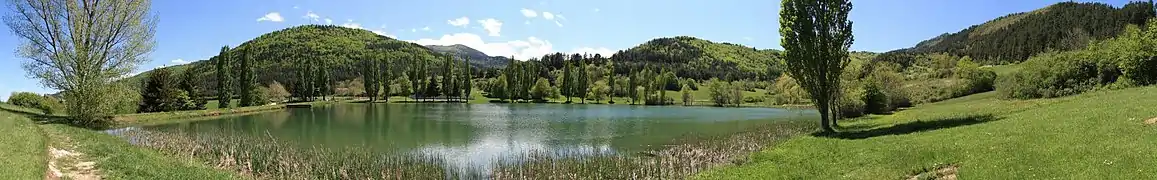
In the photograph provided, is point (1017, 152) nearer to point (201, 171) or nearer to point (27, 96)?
point (201, 171)

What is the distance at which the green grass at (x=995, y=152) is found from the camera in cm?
1072

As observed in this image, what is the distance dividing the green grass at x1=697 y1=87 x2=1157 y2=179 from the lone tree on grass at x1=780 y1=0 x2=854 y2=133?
590 cm

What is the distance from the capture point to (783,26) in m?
28.3

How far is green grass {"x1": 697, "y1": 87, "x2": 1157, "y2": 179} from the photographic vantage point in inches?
422

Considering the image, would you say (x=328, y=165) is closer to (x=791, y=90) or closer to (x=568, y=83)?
(x=791, y=90)

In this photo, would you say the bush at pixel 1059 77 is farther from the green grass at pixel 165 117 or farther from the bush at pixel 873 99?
the green grass at pixel 165 117

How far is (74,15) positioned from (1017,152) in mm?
40626

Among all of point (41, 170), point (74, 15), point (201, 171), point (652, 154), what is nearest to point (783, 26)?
point (652, 154)

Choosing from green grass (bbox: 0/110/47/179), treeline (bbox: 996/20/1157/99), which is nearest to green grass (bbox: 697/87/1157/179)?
green grass (bbox: 0/110/47/179)

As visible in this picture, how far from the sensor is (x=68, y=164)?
15.6m

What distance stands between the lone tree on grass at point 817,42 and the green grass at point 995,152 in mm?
5900

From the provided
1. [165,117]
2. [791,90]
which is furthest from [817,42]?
[165,117]

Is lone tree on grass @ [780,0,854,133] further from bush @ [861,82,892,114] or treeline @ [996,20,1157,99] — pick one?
treeline @ [996,20,1157,99]

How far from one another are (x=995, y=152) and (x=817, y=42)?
1459 centimetres
